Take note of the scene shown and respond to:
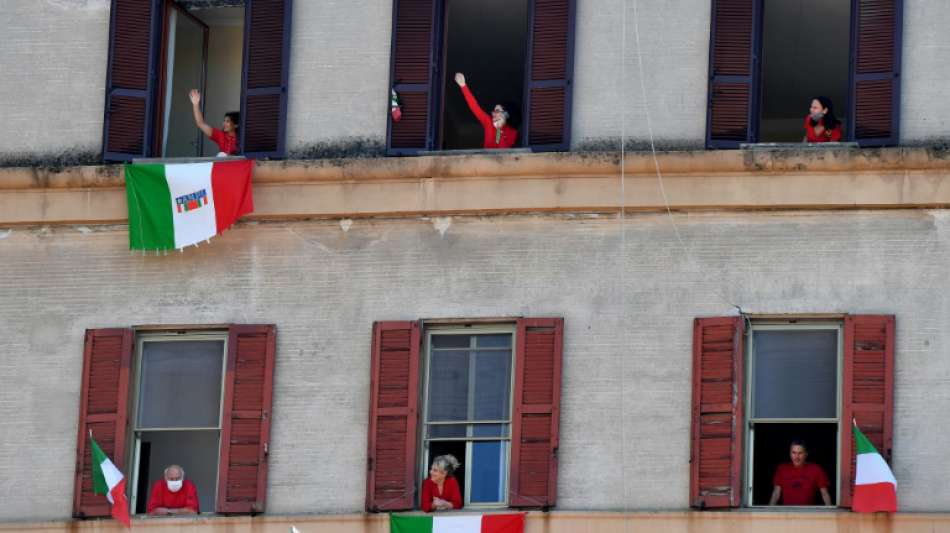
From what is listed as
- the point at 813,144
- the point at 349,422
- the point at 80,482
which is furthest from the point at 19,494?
the point at 813,144

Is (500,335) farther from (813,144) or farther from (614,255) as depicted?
(813,144)

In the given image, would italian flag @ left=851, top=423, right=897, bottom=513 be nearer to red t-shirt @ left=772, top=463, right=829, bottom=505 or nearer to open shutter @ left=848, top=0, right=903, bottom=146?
red t-shirt @ left=772, top=463, right=829, bottom=505

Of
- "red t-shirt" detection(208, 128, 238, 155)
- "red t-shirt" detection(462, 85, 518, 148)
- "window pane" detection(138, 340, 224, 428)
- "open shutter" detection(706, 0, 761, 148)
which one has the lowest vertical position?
"window pane" detection(138, 340, 224, 428)

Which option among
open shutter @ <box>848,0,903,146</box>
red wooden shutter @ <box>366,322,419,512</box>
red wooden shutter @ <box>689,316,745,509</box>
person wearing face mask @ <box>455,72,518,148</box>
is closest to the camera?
red wooden shutter @ <box>689,316,745,509</box>

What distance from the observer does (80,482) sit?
116ft

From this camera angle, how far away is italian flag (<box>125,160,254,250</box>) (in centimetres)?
3588

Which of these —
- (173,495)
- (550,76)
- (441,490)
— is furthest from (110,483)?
(550,76)

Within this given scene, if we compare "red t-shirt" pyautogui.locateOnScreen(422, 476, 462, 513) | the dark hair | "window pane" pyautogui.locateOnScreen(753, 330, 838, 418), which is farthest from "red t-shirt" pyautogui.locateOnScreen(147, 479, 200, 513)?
the dark hair

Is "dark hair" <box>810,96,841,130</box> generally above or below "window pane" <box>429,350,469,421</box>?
above

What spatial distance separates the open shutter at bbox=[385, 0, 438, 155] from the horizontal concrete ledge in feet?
1.47

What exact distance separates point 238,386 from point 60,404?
6.51 feet

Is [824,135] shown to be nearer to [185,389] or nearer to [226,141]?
[226,141]

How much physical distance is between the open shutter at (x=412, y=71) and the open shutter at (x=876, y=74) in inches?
178

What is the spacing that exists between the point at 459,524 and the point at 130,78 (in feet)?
21.1
